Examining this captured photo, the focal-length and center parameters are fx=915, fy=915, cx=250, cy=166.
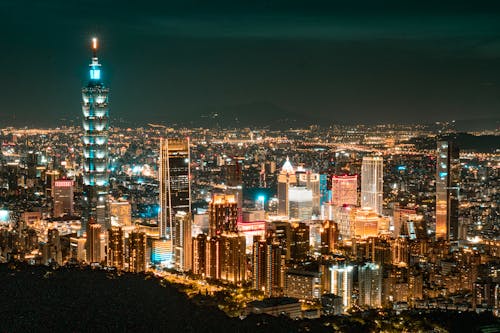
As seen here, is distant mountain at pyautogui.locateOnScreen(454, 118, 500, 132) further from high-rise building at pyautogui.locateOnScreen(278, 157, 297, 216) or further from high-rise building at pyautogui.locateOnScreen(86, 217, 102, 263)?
high-rise building at pyautogui.locateOnScreen(86, 217, 102, 263)

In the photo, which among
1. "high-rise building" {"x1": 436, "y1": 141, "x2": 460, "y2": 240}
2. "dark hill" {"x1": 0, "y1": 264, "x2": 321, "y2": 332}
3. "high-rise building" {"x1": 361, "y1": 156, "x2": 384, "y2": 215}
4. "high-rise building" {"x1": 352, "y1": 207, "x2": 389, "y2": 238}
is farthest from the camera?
"high-rise building" {"x1": 361, "y1": 156, "x2": 384, "y2": 215}

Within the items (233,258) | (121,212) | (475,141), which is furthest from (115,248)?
(475,141)

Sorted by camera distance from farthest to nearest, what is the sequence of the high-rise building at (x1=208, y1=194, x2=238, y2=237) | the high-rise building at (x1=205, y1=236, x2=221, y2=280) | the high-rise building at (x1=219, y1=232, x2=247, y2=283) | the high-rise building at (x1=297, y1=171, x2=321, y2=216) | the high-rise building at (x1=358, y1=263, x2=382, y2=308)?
the high-rise building at (x1=297, y1=171, x2=321, y2=216)
the high-rise building at (x1=208, y1=194, x2=238, y2=237)
the high-rise building at (x1=205, y1=236, x2=221, y2=280)
the high-rise building at (x1=219, y1=232, x2=247, y2=283)
the high-rise building at (x1=358, y1=263, x2=382, y2=308)

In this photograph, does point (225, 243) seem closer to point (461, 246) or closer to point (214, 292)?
point (214, 292)

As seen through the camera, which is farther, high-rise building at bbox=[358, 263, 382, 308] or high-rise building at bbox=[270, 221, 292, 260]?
high-rise building at bbox=[270, 221, 292, 260]

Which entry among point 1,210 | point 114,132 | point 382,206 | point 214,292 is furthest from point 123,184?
point 214,292

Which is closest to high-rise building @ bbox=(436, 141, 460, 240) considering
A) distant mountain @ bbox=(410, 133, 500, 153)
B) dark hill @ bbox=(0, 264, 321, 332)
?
distant mountain @ bbox=(410, 133, 500, 153)

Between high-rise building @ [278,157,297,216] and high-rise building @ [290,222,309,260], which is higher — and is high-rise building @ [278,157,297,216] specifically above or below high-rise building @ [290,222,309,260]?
above
